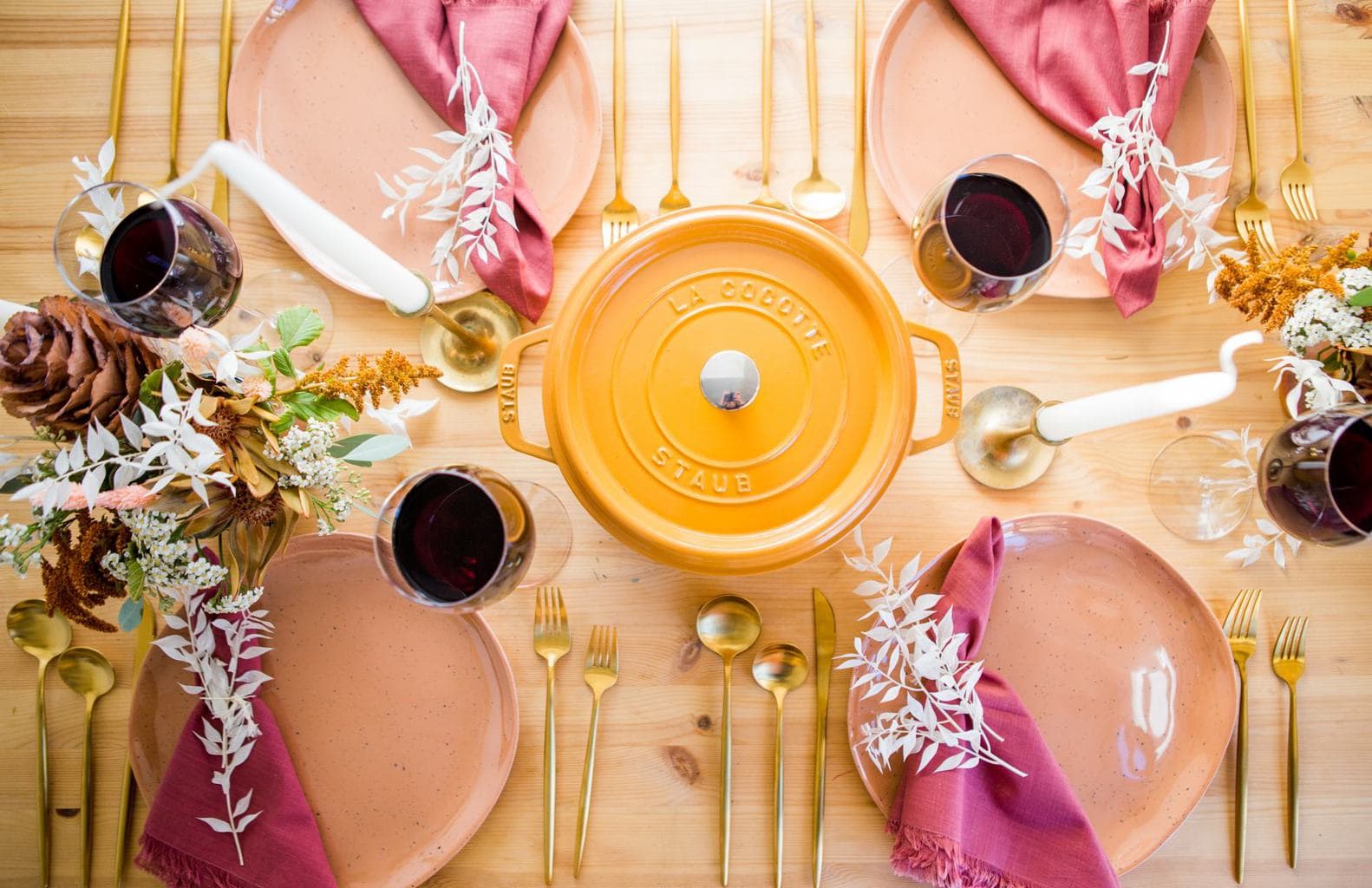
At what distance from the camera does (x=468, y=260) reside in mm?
1245

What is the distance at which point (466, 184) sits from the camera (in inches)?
48.3

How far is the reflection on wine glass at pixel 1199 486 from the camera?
131cm

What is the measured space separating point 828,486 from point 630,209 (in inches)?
22.2

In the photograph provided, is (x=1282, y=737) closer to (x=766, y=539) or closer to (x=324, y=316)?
(x=766, y=539)

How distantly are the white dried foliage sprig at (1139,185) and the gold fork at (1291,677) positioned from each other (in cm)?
61

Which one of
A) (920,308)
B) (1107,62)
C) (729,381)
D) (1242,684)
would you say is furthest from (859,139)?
(1242,684)

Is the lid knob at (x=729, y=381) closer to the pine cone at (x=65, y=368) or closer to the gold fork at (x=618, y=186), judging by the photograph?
the gold fork at (x=618, y=186)

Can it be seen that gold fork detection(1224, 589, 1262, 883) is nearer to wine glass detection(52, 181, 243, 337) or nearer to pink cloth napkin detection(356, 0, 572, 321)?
pink cloth napkin detection(356, 0, 572, 321)

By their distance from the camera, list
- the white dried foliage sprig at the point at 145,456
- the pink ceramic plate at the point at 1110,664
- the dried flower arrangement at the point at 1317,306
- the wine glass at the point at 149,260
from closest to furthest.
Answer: the white dried foliage sprig at the point at 145,456, the wine glass at the point at 149,260, the dried flower arrangement at the point at 1317,306, the pink ceramic plate at the point at 1110,664

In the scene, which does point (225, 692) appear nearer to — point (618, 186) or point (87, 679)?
point (87, 679)

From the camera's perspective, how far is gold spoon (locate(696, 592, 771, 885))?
4.13 ft

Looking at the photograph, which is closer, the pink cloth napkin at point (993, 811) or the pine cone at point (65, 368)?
the pine cone at point (65, 368)

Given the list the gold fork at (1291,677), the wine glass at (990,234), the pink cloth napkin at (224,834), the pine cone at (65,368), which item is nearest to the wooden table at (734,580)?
the gold fork at (1291,677)

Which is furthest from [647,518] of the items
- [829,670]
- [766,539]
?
[829,670]
